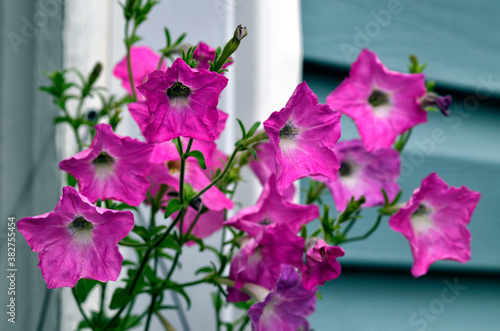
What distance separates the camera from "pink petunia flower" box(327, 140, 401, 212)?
0.68 m

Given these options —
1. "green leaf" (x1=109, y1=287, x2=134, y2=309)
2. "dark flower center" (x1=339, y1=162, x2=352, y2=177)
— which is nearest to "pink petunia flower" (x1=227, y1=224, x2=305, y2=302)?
"green leaf" (x1=109, y1=287, x2=134, y2=309)

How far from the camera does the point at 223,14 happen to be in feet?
3.04

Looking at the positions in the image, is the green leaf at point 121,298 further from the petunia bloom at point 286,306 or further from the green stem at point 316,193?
the green stem at point 316,193

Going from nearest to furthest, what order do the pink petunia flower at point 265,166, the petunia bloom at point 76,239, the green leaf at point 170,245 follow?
the petunia bloom at point 76,239 → the green leaf at point 170,245 → the pink petunia flower at point 265,166

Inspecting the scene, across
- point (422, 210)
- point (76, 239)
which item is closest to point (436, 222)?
point (422, 210)

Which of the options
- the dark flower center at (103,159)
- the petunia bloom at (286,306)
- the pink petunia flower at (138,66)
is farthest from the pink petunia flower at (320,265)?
the pink petunia flower at (138,66)

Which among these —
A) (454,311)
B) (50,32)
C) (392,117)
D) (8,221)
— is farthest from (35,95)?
(454,311)

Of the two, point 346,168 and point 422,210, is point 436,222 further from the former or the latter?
point 346,168

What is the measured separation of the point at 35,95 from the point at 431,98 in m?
0.58

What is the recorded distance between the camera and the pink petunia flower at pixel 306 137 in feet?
1.42

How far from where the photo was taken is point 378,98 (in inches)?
27.1

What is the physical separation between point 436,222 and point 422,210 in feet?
0.08

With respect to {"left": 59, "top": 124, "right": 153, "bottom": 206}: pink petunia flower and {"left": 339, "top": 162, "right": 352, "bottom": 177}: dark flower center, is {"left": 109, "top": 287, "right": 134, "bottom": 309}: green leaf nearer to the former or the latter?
{"left": 59, "top": 124, "right": 153, "bottom": 206}: pink petunia flower

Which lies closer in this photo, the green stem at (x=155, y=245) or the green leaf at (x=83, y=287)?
the green stem at (x=155, y=245)
